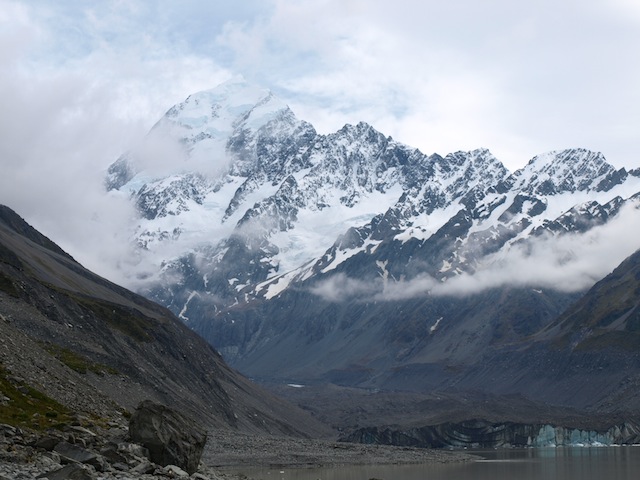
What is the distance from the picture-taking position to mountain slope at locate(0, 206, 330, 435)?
275ft

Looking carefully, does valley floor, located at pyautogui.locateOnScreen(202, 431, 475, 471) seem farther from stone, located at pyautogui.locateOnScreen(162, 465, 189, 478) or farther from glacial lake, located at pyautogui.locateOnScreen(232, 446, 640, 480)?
stone, located at pyautogui.locateOnScreen(162, 465, 189, 478)

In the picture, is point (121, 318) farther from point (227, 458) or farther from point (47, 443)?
point (47, 443)

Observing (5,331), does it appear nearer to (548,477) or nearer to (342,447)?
(548,477)

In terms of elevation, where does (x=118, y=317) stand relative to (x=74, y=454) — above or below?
above

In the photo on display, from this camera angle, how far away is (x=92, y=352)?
133500mm

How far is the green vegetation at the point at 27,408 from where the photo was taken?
57125 mm

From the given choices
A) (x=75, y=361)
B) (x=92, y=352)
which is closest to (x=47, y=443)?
(x=75, y=361)

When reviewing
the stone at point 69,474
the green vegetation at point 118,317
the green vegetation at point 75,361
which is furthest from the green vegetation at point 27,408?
the green vegetation at point 118,317

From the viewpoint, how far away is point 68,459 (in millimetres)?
46094

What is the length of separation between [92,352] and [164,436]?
8043 centimetres

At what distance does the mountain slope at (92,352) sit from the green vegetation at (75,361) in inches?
7.9

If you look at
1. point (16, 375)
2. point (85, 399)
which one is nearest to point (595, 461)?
point (85, 399)

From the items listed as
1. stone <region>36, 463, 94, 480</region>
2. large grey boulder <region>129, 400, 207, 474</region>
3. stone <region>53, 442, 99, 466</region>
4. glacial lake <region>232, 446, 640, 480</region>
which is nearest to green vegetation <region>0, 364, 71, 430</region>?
large grey boulder <region>129, 400, 207, 474</region>

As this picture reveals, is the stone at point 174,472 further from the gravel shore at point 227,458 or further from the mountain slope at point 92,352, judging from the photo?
the mountain slope at point 92,352
